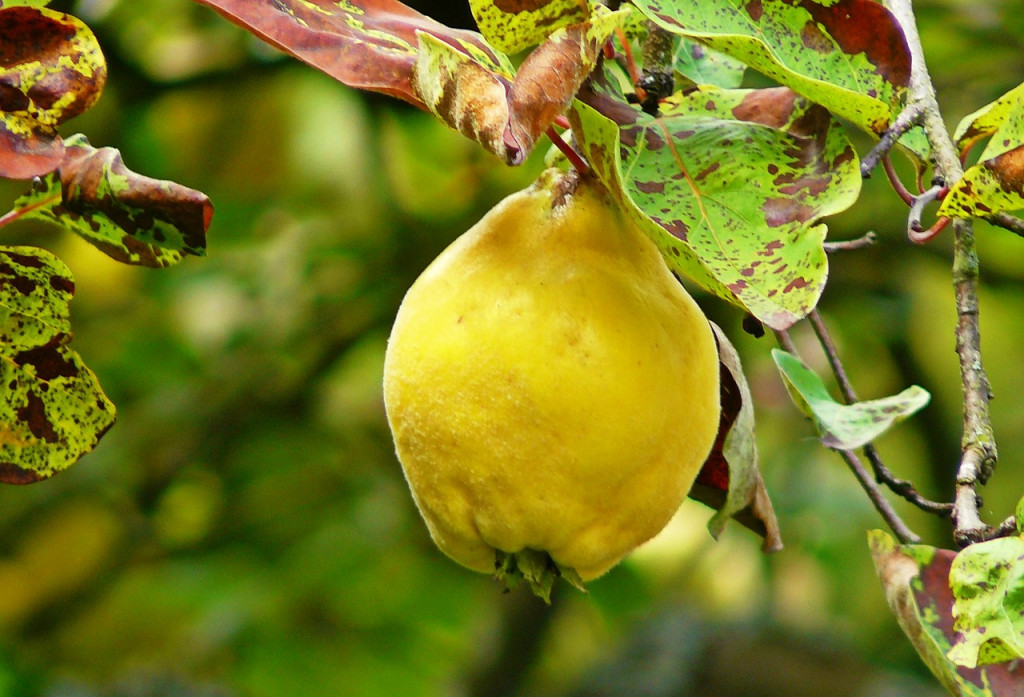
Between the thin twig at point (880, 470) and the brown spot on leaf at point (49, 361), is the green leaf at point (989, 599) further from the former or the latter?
the brown spot on leaf at point (49, 361)

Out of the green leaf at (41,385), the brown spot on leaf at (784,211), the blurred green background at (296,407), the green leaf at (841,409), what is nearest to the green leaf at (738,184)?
the brown spot on leaf at (784,211)

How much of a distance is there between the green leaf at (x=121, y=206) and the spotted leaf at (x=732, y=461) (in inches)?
16.8

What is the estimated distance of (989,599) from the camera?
67 centimetres

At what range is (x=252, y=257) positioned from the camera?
2.49 meters

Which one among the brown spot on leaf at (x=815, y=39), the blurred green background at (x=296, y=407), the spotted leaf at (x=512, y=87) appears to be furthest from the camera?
the blurred green background at (x=296, y=407)

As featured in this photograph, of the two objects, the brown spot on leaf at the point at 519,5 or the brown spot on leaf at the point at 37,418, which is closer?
the brown spot on leaf at the point at 519,5

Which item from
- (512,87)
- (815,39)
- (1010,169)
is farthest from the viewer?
(815,39)

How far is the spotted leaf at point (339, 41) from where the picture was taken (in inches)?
27.0

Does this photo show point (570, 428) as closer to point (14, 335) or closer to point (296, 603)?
point (14, 335)

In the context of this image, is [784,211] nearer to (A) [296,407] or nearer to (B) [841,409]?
(B) [841,409]

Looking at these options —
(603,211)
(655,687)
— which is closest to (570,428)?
(603,211)

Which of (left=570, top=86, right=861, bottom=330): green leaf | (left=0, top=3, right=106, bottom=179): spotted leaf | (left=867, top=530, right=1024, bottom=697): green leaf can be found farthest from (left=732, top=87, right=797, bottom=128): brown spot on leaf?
(left=0, top=3, right=106, bottom=179): spotted leaf

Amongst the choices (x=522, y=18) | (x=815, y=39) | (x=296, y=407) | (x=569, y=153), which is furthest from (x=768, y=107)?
(x=296, y=407)

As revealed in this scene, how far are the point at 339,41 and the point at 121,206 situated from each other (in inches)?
6.6
